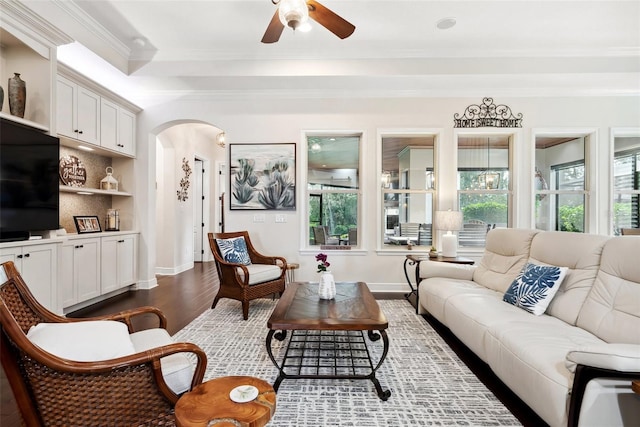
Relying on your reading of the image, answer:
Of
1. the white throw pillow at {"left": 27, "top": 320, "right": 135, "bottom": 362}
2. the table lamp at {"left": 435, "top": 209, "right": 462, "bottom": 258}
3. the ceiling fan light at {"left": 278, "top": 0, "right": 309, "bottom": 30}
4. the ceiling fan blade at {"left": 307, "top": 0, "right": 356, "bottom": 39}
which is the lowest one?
the white throw pillow at {"left": 27, "top": 320, "right": 135, "bottom": 362}

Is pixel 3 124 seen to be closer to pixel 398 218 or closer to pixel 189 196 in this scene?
pixel 189 196

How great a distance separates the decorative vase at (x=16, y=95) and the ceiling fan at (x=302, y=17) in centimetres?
223

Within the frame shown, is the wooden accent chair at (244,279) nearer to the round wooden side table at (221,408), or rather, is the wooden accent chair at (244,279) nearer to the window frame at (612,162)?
the round wooden side table at (221,408)

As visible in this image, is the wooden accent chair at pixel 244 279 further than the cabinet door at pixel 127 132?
No

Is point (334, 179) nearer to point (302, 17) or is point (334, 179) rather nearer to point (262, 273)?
point (262, 273)

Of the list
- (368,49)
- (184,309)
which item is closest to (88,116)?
(184,309)

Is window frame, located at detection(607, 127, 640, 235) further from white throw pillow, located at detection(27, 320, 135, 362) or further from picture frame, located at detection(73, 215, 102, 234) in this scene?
picture frame, located at detection(73, 215, 102, 234)

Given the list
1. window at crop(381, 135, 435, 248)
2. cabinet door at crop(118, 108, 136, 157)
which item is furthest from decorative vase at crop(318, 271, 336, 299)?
cabinet door at crop(118, 108, 136, 157)

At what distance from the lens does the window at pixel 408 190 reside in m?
4.54

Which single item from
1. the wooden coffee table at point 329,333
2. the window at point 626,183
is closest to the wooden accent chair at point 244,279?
the wooden coffee table at point 329,333

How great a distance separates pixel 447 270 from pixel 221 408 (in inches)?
113

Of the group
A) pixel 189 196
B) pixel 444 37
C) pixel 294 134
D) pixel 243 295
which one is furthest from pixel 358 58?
pixel 189 196

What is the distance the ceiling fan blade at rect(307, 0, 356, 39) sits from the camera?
83.0 inches

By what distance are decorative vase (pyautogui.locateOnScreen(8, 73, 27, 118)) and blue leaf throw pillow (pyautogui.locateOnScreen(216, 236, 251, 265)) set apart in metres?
2.17
